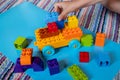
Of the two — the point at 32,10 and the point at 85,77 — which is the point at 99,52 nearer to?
the point at 85,77

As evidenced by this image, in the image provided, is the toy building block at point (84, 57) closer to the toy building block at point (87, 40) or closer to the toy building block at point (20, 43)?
the toy building block at point (87, 40)

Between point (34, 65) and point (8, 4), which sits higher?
point (8, 4)

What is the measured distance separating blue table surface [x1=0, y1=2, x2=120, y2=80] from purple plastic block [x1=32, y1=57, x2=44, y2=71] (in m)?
0.01

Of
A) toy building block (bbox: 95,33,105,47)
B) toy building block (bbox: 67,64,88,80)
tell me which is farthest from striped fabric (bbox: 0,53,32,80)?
toy building block (bbox: 95,33,105,47)

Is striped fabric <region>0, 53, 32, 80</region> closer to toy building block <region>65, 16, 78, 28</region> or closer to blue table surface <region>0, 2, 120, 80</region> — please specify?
blue table surface <region>0, 2, 120, 80</region>

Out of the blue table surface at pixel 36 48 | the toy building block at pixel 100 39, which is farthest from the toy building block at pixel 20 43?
the toy building block at pixel 100 39

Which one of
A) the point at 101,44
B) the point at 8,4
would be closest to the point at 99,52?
the point at 101,44

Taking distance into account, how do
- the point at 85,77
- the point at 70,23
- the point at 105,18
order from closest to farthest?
the point at 85,77
the point at 70,23
the point at 105,18

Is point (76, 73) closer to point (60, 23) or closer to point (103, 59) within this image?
point (103, 59)

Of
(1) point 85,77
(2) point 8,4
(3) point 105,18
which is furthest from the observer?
(2) point 8,4

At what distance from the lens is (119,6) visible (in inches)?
30.9

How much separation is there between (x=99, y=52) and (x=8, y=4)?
543 mm

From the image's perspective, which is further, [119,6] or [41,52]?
[119,6]

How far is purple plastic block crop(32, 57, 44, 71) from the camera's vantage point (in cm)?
57
